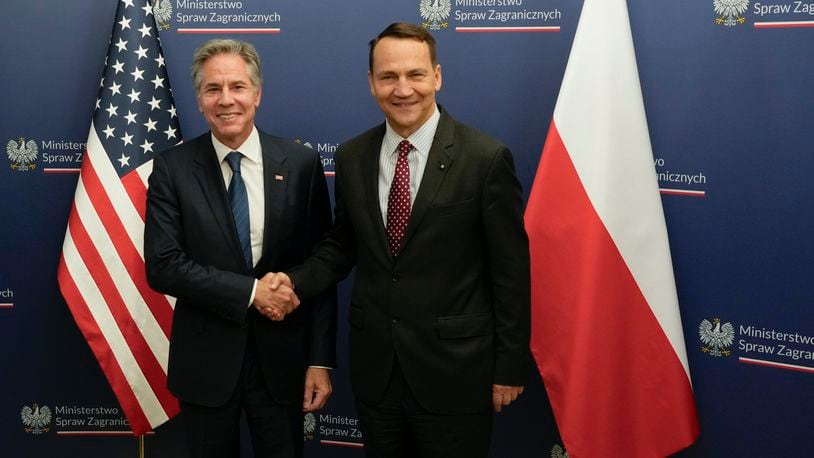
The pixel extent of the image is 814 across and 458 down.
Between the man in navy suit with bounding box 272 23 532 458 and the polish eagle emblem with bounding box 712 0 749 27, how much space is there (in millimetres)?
1192

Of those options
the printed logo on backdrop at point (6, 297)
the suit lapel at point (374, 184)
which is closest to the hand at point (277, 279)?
the suit lapel at point (374, 184)

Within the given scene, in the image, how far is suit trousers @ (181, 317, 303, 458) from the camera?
2.03m

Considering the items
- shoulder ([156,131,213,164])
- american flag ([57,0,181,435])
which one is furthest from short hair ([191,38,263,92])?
american flag ([57,0,181,435])

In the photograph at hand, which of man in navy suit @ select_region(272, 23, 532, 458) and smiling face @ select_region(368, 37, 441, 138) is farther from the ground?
smiling face @ select_region(368, 37, 441, 138)

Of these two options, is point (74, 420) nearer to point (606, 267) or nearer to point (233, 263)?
point (233, 263)

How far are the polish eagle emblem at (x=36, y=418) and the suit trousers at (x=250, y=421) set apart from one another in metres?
1.43

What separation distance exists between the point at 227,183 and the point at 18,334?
1.68 m

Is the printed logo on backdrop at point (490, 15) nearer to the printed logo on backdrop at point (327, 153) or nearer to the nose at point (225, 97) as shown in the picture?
the printed logo on backdrop at point (327, 153)

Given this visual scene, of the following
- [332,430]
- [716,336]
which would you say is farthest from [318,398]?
[716,336]

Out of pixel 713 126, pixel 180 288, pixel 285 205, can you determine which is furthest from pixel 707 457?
pixel 180 288

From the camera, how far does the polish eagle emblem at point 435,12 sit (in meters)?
2.73

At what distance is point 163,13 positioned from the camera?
9.39 ft

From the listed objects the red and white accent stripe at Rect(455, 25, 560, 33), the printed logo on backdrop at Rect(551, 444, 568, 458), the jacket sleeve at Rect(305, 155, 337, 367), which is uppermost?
the red and white accent stripe at Rect(455, 25, 560, 33)

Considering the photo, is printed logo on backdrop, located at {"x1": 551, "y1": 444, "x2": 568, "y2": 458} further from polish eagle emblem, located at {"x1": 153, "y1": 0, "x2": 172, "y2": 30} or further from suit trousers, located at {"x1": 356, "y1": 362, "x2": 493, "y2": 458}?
polish eagle emblem, located at {"x1": 153, "y1": 0, "x2": 172, "y2": 30}
